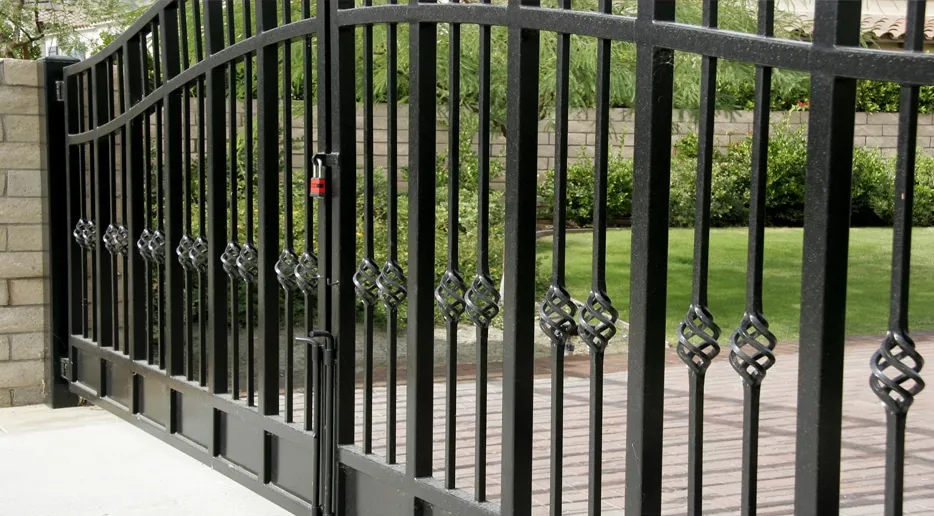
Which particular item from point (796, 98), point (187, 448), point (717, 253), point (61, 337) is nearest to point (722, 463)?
point (187, 448)

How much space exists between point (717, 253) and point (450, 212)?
11.7 meters

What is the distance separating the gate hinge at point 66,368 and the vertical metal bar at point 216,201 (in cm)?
205

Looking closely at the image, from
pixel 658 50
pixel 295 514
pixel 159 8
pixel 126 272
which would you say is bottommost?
pixel 295 514

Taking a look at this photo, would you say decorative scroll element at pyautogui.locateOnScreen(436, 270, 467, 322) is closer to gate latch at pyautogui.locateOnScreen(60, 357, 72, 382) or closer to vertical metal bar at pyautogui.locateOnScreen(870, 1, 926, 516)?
vertical metal bar at pyautogui.locateOnScreen(870, 1, 926, 516)

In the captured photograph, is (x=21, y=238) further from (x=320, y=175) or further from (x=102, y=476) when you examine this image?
(x=320, y=175)

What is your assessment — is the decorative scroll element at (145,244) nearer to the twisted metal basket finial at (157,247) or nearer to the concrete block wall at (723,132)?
the twisted metal basket finial at (157,247)

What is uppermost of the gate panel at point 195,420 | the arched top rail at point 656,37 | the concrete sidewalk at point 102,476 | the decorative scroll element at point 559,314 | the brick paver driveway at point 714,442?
the arched top rail at point 656,37

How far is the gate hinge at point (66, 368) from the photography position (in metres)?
7.18

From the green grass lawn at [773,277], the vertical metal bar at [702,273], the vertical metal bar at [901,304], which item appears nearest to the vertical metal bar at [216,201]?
the vertical metal bar at [702,273]

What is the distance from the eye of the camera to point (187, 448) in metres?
5.86

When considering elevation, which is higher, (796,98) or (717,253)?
(796,98)

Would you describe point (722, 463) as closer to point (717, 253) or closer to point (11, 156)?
point (11, 156)

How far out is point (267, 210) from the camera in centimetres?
506

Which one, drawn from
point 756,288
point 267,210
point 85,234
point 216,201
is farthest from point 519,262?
point 85,234
